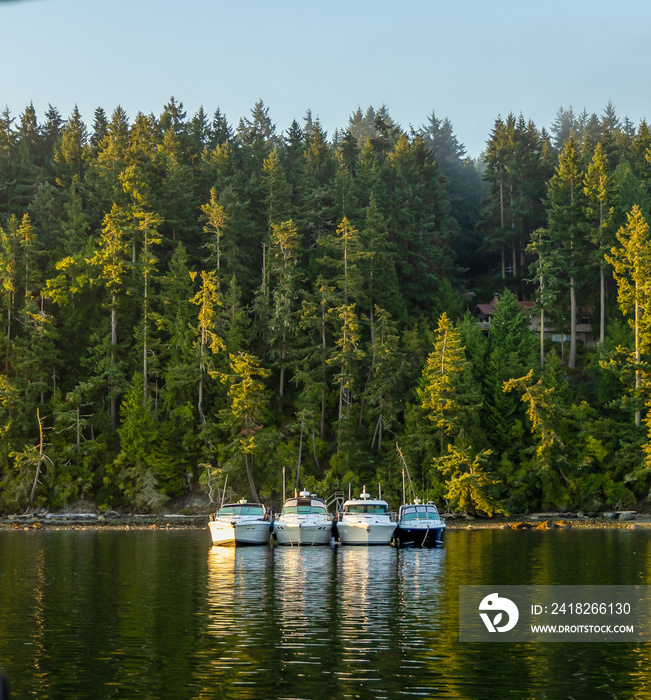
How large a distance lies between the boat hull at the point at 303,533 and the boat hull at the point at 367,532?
1213mm

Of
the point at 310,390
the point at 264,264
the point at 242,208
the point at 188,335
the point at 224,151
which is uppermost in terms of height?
the point at 224,151

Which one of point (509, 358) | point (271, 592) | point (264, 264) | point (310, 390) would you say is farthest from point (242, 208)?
point (271, 592)

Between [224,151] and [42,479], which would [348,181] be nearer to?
[224,151]

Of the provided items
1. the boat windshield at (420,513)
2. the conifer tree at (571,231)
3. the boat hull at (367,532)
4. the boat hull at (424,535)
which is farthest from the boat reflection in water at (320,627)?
the conifer tree at (571,231)

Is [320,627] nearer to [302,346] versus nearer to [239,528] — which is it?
[239,528]

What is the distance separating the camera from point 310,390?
87938mm

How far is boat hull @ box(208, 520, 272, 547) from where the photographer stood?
2264 inches

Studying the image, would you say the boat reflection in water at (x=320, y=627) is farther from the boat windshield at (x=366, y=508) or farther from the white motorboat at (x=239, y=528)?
the boat windshield at (x=366, y=508)

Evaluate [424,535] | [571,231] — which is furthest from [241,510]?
[571,231]

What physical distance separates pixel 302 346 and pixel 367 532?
132ft

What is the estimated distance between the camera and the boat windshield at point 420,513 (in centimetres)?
5847

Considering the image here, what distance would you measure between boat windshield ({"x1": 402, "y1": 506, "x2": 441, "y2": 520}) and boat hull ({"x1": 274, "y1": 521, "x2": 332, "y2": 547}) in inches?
205

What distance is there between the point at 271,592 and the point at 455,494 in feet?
148

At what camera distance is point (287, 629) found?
25.2 meters
